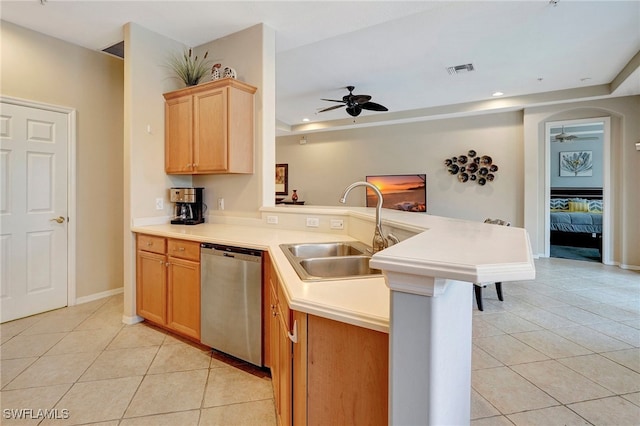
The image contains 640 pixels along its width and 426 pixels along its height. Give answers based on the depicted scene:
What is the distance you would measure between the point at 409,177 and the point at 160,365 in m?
5.72

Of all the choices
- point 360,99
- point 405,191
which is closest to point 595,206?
point 405,191

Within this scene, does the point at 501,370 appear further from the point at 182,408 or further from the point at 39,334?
the point at 39,334

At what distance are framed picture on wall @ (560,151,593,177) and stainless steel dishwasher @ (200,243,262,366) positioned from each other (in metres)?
10.0

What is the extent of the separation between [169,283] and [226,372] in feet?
2.98

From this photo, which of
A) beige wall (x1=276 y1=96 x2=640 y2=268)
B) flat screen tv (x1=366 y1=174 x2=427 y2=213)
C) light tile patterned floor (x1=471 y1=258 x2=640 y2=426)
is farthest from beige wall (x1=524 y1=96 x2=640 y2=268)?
flat screen tv (x1=366 y1=174 x2=427 y2=213)

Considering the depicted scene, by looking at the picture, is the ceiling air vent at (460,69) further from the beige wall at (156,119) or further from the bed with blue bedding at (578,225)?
the bed with blue bedding at (578,225)

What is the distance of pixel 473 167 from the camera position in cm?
615

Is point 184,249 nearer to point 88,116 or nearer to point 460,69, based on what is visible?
point 88,116

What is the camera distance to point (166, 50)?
3203 mm

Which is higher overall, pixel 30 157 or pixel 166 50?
pixel 166 50

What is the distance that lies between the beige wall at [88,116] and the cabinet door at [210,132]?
4.52 ft

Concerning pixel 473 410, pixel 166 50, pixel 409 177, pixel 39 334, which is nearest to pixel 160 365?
pixel 39 334

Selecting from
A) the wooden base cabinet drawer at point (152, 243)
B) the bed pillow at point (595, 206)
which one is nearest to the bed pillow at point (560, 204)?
the bed pillow at point (595, 206)

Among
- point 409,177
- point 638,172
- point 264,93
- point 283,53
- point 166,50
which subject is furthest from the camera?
point 409,177
